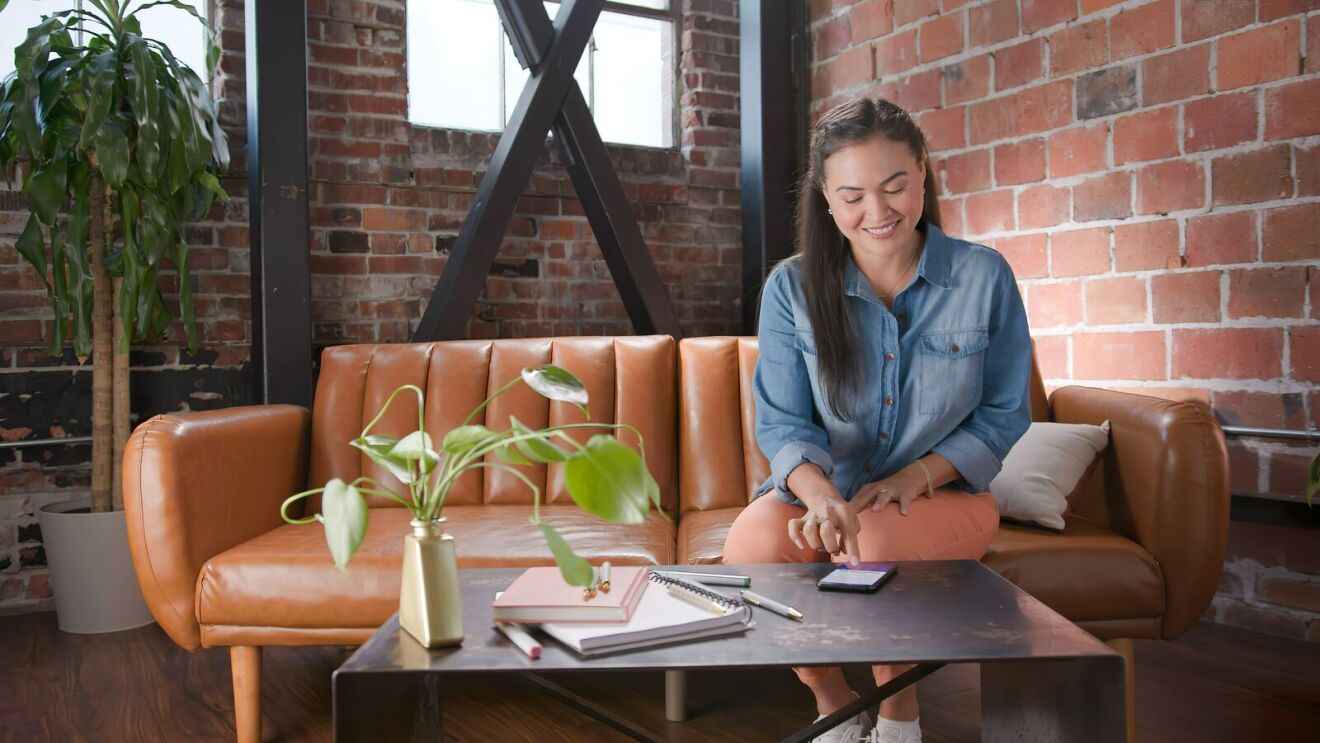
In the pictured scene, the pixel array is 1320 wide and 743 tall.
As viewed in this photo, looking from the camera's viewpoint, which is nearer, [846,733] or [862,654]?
[862,654]

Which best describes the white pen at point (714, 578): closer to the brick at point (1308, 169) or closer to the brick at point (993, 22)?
the brick at point (1308, 169)

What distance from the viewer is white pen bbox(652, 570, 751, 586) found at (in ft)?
4.29

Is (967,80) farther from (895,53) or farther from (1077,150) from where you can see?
(1077,150)

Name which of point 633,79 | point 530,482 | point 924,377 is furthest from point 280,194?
point 530,482

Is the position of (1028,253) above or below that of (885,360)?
above

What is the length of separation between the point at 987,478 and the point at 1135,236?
1181 mm

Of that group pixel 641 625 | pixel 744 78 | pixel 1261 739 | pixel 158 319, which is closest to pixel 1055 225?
pixel 744 78

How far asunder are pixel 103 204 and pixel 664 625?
2.23 m

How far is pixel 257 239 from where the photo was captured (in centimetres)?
274

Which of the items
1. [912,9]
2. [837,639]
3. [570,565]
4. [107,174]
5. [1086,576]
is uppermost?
[912,9]

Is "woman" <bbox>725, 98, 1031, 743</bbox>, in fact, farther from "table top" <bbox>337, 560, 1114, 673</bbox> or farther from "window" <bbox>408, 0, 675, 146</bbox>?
"window" <bbox>408, 0, 675, 146</bbox>

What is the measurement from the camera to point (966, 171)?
A: 299 centimetres

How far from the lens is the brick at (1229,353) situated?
227cm

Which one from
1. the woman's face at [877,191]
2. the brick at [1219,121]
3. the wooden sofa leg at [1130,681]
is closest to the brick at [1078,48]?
the brick at [1219,121]
